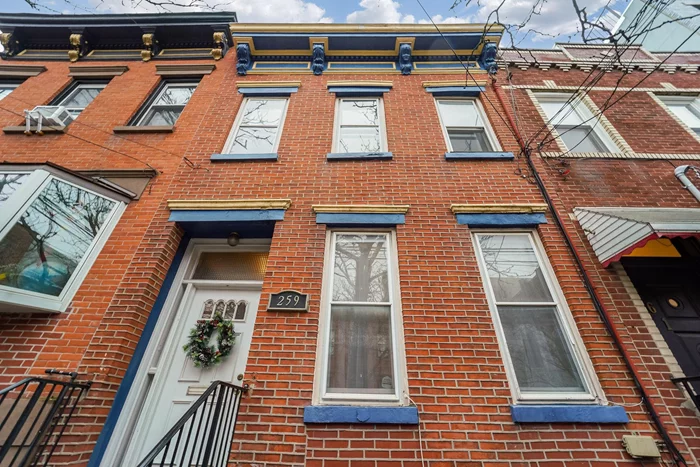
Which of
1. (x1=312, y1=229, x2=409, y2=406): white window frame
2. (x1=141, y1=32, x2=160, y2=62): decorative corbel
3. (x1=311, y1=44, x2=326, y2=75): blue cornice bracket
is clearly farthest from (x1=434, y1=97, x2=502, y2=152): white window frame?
(x1=141, y1=32, x2=160, y2=62): decorative corbel

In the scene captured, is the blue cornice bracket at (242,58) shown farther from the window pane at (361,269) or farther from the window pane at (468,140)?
the window pane at (361,269)

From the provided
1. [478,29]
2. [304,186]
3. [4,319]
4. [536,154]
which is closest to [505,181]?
[536,154]

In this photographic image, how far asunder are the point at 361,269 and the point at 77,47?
8.67m

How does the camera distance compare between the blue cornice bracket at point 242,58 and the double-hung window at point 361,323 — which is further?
the blue cornice bracket at point 242,58

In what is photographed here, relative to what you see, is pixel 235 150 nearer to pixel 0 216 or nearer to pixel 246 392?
pixel 0 216

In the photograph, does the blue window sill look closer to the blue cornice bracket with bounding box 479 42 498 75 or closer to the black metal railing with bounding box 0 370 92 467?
the blue cornice bracket with bounding box 479 42 498 75

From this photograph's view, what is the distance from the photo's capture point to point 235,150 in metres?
5.23

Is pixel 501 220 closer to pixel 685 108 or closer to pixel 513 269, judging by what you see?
pixel 513 269

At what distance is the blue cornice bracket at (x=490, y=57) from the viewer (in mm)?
6258

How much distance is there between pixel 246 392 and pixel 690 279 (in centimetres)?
563

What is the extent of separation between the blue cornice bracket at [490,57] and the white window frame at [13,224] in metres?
7.37

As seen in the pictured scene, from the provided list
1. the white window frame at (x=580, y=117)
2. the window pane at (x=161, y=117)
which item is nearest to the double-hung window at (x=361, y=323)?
the white window frame at (x=580, y=117)

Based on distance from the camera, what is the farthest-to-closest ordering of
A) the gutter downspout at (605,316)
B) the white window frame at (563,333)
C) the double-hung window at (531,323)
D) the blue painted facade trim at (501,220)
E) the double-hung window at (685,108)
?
the double-hung window at (685,108), the blue painted facade trim at (501,220), the double-hung window at (531,323), the white window frame at (563,333), the gutter downspout at (605,316)

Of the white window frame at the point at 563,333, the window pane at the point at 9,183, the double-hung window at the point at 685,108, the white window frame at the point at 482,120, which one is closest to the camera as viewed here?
the white window frame at the point at 563,333
